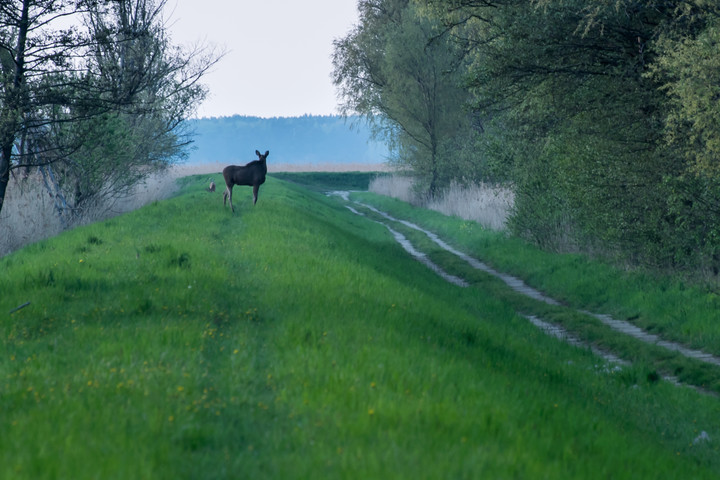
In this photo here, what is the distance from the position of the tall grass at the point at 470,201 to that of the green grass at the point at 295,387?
16724 millimetres

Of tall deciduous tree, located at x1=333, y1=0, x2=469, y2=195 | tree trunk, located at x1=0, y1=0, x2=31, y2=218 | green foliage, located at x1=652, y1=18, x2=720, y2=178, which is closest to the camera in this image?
green foliage, located at x1=652, y1=18, x2=720, y2=178

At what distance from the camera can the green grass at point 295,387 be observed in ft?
17.3

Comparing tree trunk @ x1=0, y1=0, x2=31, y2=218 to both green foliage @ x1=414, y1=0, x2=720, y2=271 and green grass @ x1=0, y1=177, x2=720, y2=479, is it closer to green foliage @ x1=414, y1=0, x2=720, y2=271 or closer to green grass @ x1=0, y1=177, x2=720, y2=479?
green grass @ x1=0, y1=177, x2=720, y2=479

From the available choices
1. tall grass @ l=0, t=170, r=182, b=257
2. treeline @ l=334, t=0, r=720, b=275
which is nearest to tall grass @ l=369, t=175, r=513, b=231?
treeline @ l=334, t=0, r=720, b=275

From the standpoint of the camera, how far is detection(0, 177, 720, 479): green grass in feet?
17.3

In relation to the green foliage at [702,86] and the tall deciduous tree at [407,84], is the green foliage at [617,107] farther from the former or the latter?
the tall deciduous tree at [407,84]

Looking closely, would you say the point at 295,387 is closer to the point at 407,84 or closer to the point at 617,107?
the point at 617,107

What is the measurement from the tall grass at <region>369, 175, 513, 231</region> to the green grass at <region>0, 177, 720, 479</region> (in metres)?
16.7

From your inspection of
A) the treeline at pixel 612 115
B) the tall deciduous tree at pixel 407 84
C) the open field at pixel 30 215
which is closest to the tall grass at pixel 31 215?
the open field at pixel 30 215

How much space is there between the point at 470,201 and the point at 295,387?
99.9 ft

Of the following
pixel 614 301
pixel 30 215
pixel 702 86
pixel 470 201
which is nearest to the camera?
pixel 702 86

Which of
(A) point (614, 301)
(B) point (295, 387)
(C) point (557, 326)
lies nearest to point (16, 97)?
(B) point (295, 387)

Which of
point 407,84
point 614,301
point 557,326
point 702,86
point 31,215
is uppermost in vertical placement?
point 407,84

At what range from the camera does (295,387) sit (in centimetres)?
679
